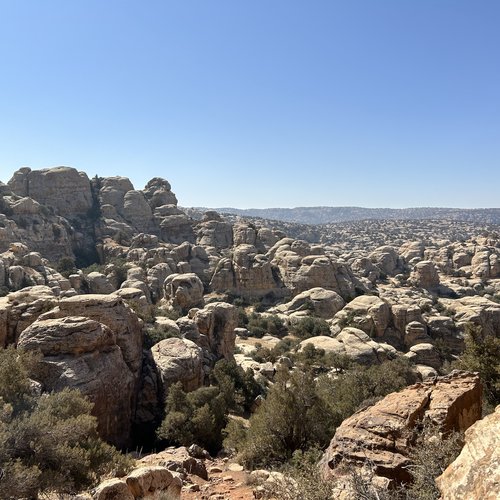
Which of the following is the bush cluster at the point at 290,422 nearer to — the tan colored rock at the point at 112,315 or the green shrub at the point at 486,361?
the green shrub at the point at 486,361

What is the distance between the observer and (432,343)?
1287 inches

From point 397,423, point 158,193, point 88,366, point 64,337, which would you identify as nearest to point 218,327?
point 88,366

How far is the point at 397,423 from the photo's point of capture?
8.14 m

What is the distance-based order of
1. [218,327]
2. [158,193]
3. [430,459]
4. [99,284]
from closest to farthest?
[430,459]
[218,327]
[99,284]
[158,193]

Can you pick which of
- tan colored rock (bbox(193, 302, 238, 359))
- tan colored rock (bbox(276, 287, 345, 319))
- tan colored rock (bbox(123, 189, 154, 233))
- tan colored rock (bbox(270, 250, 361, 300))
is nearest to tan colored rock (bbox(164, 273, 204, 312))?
tan colored rock (bbox(276, 287, 345, 319))

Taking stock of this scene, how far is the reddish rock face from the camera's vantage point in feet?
25.1

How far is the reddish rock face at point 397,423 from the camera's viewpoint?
764cm

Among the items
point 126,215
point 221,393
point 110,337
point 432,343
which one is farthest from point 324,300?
point 126,215

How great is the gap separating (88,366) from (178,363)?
15.4ft

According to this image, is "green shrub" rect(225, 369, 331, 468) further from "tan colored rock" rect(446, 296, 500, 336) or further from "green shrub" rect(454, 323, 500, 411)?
"tan colored rock" rect(446, 296, 500, 336)

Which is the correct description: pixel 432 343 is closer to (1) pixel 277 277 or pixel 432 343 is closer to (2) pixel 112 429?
(1) pixel 277 277

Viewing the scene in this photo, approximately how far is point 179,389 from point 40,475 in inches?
351

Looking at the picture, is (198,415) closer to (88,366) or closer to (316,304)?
(88,366)

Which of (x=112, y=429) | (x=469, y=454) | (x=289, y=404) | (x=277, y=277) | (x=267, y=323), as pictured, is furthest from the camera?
(x=277, y=277)
